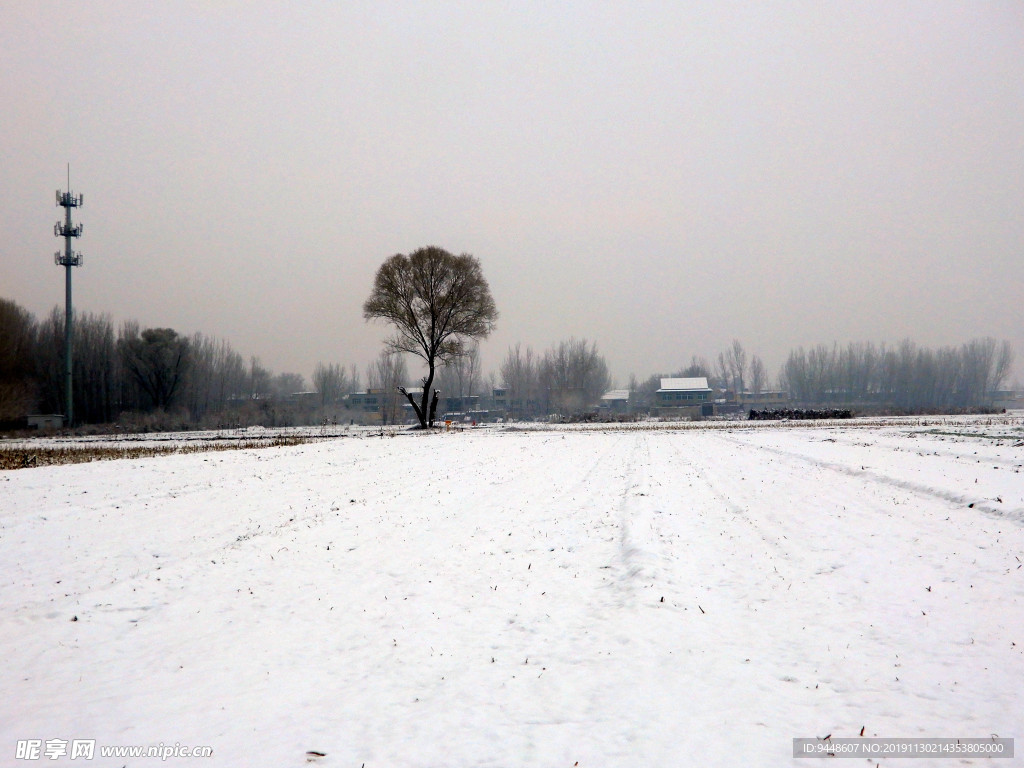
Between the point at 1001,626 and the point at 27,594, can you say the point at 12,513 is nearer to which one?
the point at 27,594

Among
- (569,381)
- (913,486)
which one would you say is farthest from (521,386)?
(913,486)

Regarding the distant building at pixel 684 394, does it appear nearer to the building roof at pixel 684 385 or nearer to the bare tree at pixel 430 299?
the building roof at pixel 684 385

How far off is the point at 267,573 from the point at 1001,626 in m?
8.90

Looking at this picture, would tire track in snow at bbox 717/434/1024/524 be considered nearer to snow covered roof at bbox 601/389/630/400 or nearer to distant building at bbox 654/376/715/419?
distant building at bbox 654/376/715/419

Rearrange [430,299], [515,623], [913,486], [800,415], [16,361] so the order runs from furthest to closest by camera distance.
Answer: [800,415], [16,361], [430,299], [913,486], [515,623]

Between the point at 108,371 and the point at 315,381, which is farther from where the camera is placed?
the point at 315,381

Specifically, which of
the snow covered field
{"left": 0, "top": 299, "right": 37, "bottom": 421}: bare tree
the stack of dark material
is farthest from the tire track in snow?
{"left": 0, "top": 299, "right": 37, "bottom": 421}: bare tree

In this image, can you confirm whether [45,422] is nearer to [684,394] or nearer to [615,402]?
[684,394]

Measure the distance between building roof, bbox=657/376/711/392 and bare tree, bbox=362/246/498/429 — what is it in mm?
67115

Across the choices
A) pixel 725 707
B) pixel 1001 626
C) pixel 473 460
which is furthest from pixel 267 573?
pixel 473 460

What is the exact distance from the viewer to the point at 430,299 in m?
51.1

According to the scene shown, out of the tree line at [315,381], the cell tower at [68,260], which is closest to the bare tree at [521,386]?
the tree line at [315,381]

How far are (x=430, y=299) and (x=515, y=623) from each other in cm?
4586

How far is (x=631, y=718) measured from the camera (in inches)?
190
